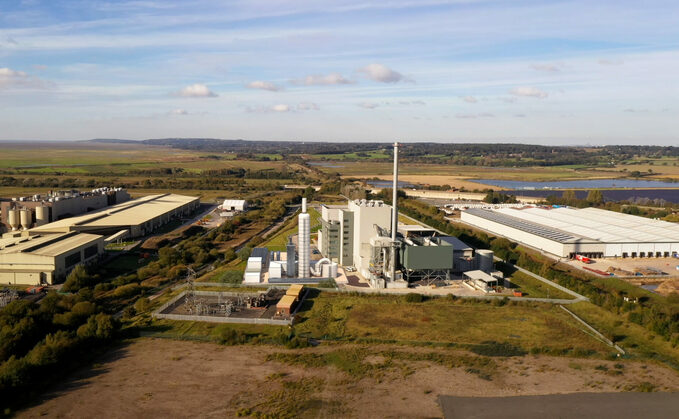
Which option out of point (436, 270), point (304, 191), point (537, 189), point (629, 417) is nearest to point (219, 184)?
point (304, 191)

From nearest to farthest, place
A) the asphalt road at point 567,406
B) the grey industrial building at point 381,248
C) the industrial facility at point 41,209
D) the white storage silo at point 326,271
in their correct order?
the asphalt road at point 567,406 < the grey industrial building at point 381,248 < the white storage silo at point 326,271 < the industrial facility at point 41,209

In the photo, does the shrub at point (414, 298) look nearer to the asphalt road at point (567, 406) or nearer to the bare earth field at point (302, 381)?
the bare earth field at point (302, 381)

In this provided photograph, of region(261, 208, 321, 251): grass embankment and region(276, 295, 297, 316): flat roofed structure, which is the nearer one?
region(276, 295, 297, 316): flat roofed structure

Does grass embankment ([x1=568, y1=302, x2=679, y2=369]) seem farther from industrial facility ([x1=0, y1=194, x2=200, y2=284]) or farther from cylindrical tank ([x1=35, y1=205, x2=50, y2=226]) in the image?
cylindrical tank ([x1=35, y1=205, x2=50, y2=226])

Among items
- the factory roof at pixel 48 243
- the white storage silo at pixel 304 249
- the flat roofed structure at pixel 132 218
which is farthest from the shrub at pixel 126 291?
the flat roofed structure at pixel 132 218

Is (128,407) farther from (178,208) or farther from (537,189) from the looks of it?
(537,189)

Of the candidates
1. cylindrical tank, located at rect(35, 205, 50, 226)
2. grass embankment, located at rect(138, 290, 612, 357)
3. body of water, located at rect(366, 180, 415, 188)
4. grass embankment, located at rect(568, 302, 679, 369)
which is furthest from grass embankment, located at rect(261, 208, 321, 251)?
body of water, located at rect(366, 180, 415, 188)

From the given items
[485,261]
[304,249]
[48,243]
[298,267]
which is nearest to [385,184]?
[485,261]
